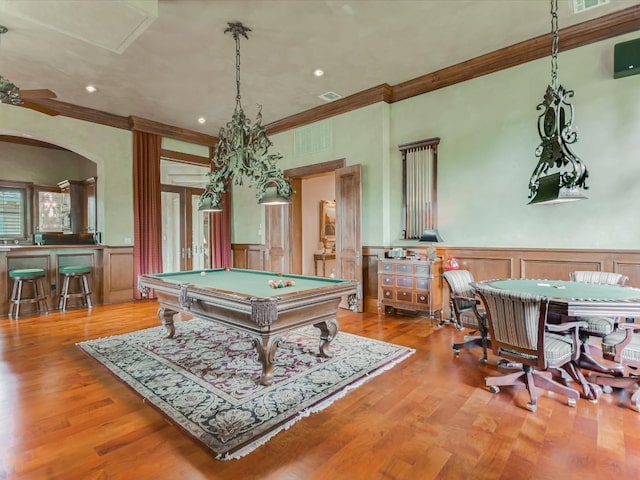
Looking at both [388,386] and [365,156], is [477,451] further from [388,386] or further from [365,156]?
[365,156]

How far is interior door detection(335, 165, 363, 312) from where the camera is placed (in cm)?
568

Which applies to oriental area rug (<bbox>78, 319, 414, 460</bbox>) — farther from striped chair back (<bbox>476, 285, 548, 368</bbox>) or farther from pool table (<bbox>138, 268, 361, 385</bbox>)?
striped chair back (<bbox>476, 285, 548, 368</bbox>)

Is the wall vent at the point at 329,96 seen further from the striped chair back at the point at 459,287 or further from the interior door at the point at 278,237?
the striped chair back at the point at 459,287

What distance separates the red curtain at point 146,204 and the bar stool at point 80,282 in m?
0.85

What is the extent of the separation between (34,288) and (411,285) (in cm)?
615

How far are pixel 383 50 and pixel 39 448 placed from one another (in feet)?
16.8

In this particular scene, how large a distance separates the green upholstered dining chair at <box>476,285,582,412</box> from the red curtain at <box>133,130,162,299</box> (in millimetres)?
6332

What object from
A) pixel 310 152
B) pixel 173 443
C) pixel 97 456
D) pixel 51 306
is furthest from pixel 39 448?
pixel 310 152

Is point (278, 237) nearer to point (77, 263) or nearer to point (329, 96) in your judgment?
point (329, 96)

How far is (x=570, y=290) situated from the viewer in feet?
9.34

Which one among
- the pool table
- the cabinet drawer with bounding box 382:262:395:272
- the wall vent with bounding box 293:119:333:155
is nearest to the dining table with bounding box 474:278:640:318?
the pool table

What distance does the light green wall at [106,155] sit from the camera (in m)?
5.80

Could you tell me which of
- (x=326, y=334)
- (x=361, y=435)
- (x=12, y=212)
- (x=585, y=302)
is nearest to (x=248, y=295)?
(x=326, y=334)

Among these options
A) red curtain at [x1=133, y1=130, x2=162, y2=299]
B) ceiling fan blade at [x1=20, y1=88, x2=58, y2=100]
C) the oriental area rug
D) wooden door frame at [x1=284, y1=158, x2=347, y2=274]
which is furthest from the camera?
red curtain at [x1=133, y1=130, x2=162, y2=299]
